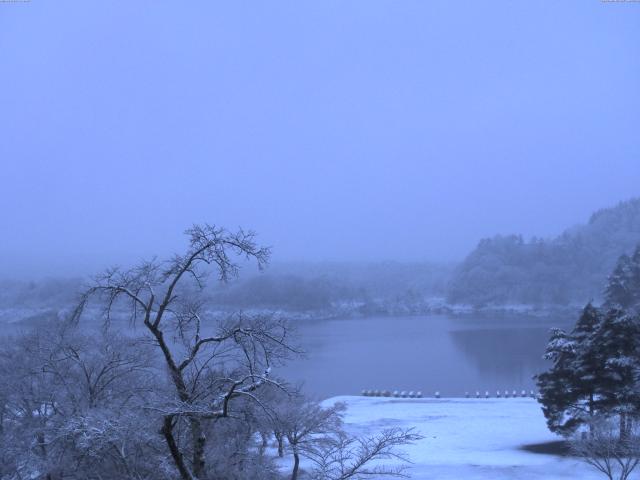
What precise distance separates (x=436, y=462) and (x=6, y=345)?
989 centimetres

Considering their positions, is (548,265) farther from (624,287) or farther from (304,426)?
(304,426)

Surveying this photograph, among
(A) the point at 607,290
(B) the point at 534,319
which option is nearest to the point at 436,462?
(A) the point at 607,290

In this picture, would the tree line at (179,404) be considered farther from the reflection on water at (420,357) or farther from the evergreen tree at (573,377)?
the reflection on water at (420,357)

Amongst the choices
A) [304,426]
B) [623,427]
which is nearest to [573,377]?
[623,427]

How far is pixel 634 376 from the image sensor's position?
15.0 m

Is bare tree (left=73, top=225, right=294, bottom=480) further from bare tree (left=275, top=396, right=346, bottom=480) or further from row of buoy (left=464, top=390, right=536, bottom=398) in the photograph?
row of buoy (left=464, top=390, right=536, bottom=398)

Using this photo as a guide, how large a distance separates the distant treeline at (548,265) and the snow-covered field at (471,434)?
68287mm

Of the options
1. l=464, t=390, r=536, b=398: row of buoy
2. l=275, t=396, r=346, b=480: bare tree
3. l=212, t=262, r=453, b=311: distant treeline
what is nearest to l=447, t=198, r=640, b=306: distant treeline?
l=212, t=262, r=453, b=311: distant treeline

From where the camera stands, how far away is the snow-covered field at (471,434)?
14195mm

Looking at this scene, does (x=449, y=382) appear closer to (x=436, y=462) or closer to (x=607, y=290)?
(x=607, y=290)

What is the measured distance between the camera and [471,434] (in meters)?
19.2

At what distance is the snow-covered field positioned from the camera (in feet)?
46.6

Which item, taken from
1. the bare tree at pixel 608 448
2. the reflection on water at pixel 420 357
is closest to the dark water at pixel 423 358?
the reflection on water at pixel 420 357

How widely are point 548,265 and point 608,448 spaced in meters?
90.9
